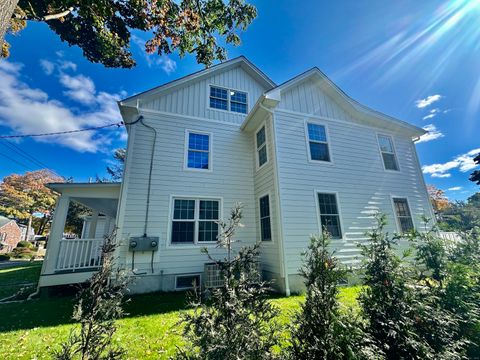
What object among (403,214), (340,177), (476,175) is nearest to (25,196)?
(340,177)

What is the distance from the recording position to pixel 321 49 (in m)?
8.82

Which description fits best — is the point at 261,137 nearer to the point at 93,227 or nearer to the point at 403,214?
the point at 403,214

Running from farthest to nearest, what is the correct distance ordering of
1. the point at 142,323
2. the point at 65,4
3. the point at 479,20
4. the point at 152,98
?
the point at 152,98, the point at 479,20, the point at 65,4, the point at 142,323

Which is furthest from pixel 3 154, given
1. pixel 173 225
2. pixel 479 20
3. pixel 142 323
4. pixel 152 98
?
pixel 479 20

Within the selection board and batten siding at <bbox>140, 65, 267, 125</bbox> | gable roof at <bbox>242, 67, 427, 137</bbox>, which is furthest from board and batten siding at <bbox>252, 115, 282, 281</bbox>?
board and batten siding at <bbox>140, 65, 267, 125</bbox>

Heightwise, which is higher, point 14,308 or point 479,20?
point 479,20

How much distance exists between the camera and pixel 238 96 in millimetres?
10180

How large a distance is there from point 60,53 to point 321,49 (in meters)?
10.9

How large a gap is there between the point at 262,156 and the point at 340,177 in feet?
10.6

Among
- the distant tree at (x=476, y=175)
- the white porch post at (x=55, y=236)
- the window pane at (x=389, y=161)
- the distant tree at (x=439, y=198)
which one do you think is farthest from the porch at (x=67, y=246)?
the distant tree at (x=439, y=198)

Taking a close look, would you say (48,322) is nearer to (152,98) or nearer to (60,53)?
(152,98)

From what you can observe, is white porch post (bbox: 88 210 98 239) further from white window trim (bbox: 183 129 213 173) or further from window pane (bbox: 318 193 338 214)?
window pane (bbox: 318 193 338 214)

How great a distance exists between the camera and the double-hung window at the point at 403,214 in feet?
28.0

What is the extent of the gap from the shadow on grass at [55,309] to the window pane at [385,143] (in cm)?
1026
